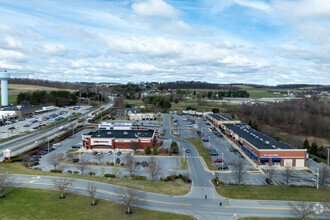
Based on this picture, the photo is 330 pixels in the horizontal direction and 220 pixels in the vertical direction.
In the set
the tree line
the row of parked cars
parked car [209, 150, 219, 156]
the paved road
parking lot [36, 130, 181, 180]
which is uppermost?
the tree line

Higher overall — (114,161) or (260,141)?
(260,141)

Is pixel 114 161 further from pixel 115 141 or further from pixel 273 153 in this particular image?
pixel 273 153

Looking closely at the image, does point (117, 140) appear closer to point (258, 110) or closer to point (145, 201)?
point (145, 201)

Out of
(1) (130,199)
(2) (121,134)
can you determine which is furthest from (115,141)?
(1) (130,199)

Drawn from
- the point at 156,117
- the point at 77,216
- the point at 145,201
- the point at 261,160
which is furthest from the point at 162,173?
the point at 156,117

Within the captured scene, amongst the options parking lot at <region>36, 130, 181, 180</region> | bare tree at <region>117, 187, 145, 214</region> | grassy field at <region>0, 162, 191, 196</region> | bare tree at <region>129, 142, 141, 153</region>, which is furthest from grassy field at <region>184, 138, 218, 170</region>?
bare tree at <region>117, 187, 145, 214</region>

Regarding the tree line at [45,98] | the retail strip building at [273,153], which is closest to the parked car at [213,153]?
the retail strip building at [273,153]

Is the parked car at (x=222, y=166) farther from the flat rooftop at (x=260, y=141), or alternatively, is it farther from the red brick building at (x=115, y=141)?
the red brick building at (x=115, y=141)

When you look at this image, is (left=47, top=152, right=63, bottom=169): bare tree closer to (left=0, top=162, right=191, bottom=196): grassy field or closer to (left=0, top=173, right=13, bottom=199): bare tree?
(left=0, top=162, right=191, bottom=196): grassy field
